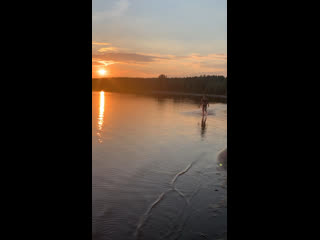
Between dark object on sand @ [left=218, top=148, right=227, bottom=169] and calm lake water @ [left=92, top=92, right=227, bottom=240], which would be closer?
calm lake water @ [left=92, top=92, right=227, bottom=240]

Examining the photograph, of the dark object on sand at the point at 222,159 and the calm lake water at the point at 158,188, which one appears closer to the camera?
the calm lake water at the point at 158,188

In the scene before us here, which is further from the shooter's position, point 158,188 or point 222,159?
point 222,159

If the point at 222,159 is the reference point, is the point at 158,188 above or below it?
below
